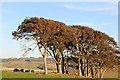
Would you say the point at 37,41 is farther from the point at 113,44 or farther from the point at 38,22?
the point at 113,44

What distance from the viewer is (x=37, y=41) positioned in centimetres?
4628

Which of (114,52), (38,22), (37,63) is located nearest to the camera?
(38,22)

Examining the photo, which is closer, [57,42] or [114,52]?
[57,42]

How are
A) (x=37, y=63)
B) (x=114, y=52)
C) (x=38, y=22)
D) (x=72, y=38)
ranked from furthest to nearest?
(x=37, y=63)
(x=114, y=52)
(x=72, y=38)
(x=38, y=22)

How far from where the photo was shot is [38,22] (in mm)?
46062

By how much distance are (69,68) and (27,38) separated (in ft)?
45.1

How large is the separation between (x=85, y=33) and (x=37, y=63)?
226 ft

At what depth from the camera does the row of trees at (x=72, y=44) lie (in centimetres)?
4606

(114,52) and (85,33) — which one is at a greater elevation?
(85,33)

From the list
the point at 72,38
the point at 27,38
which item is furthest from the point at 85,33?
the point at 27,38

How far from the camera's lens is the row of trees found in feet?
151

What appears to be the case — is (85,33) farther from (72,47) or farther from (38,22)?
(38,22)

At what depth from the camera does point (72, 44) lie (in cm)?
5088

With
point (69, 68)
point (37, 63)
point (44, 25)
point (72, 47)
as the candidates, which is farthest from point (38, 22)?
point (37, 63)
